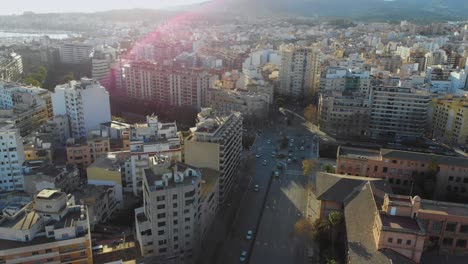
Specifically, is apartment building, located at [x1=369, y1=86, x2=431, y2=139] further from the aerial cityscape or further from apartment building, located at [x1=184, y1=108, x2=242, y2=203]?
apartment building, located at [x1=184, y1=108, x2=242, y2=203]

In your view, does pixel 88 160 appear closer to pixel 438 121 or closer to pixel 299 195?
pixel 299 195

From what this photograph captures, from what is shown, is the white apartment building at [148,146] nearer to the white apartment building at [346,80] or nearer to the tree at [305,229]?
the tree at [305,229]

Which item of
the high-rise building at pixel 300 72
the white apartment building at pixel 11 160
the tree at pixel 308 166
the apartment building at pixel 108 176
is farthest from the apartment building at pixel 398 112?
the white apartment building at pixel 11 160

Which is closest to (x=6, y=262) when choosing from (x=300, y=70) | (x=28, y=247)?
(x=28, y=247)

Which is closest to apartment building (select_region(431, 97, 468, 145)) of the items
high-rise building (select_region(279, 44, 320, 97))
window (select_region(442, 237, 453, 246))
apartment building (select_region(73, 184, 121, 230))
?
high-rise building (select_region(279, 44, 320, 97))

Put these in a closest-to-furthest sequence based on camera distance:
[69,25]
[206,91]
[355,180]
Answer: [355,180] < [206,91] < [69,25]

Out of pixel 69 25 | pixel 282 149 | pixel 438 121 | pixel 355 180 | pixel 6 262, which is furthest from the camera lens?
pixel 69 25

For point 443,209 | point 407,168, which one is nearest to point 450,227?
point 443,209
